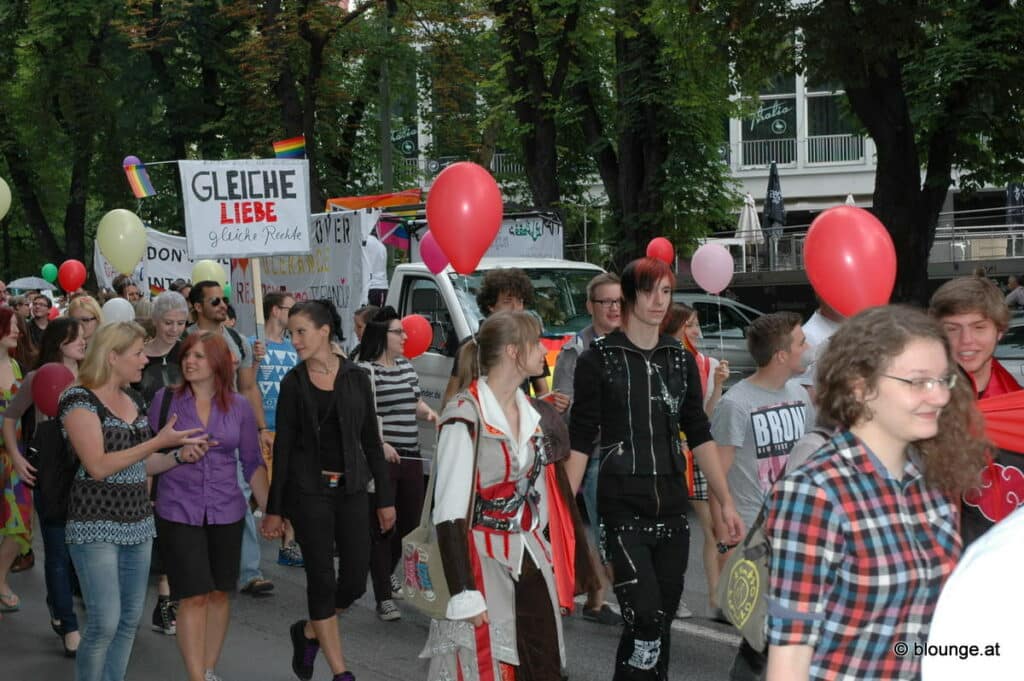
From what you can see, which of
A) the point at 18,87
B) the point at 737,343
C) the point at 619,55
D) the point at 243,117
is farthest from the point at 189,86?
the point at 737,343

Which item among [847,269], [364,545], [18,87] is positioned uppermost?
[18,87]

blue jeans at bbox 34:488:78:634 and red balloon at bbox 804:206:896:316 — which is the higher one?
red balloon at bbox 804:206:896:316

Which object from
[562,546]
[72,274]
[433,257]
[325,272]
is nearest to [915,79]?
[325,272]

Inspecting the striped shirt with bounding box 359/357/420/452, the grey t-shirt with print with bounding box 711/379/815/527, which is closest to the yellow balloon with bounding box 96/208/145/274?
the striped shirt with bounding box 359/357/420/452

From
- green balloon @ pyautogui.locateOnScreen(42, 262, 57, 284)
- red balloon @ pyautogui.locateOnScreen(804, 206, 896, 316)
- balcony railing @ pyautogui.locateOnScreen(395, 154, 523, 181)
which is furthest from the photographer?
balcony railing @ pyautogui.locateOnScreen(395, 154, 523, 181)

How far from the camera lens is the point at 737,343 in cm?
1580

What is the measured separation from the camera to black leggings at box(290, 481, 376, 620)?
6.30m

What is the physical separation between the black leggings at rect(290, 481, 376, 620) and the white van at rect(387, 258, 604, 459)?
432cm

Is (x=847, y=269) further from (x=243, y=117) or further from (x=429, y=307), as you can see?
(x=243, y=117)

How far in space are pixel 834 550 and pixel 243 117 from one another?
1088 inches

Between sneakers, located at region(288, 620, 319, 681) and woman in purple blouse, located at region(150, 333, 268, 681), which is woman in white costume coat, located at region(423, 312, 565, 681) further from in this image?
sneakers, located at region(288, 620, 319, 681)

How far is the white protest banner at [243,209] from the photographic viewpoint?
1157 centimetres

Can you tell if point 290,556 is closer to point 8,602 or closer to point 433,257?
point 8,602

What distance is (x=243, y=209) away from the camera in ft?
38.5
